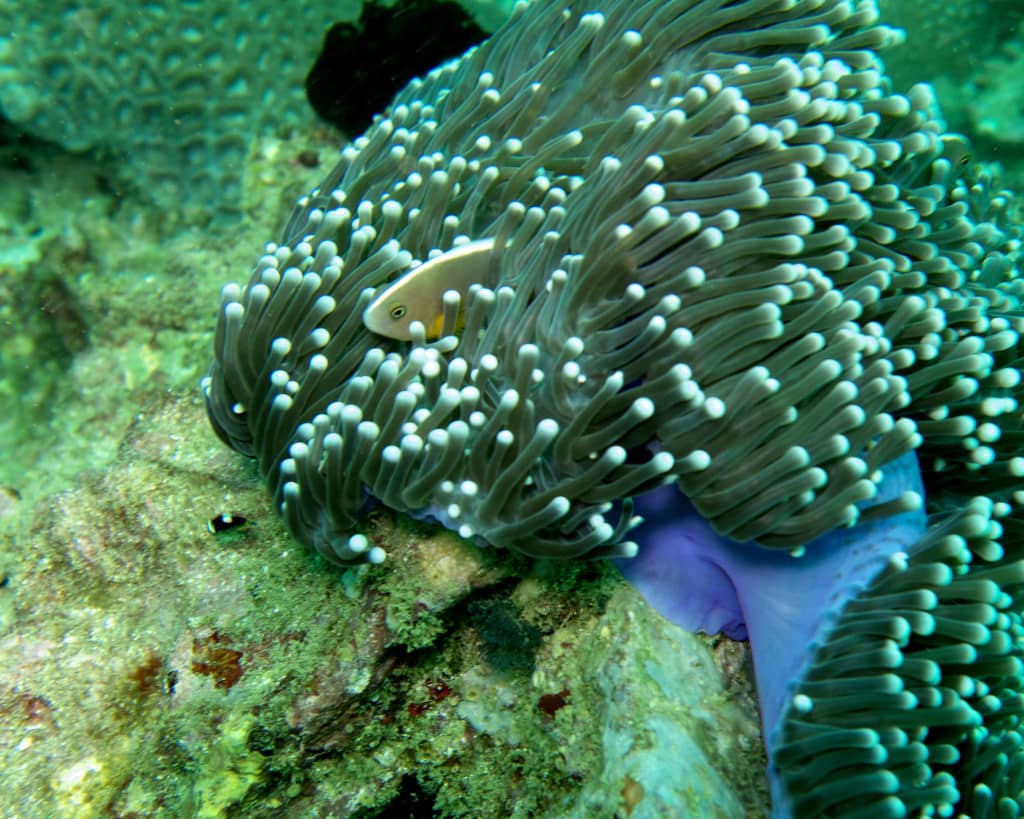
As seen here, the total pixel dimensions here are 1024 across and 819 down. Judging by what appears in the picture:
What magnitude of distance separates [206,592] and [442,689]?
3.05 ft

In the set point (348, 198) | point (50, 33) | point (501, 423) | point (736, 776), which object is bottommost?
point (736, 776)

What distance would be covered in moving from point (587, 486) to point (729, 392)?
496mm

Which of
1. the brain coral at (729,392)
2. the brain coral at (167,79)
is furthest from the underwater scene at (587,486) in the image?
the brain coral at (167,79)

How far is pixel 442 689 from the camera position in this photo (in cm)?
258

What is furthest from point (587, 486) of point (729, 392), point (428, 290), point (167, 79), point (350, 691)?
point (167, 79)

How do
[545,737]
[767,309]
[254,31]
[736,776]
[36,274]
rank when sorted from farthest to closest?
[254,31]
[36,274]
[545,737]
[736,776]
[767,309]

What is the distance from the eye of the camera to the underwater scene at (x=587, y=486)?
2.05 metres

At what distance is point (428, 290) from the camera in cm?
230

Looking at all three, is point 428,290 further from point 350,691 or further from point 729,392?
point 350,691

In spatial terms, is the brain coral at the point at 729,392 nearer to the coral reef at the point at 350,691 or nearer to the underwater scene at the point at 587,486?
the underwater scene at the point at 587,486

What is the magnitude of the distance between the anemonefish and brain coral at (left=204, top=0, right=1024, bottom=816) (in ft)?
0.08

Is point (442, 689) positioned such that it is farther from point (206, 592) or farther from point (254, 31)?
point (254, 31)

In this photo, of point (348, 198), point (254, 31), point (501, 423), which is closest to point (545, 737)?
point (501, 423)

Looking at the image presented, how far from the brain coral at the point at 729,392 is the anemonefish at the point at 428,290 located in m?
0.03
